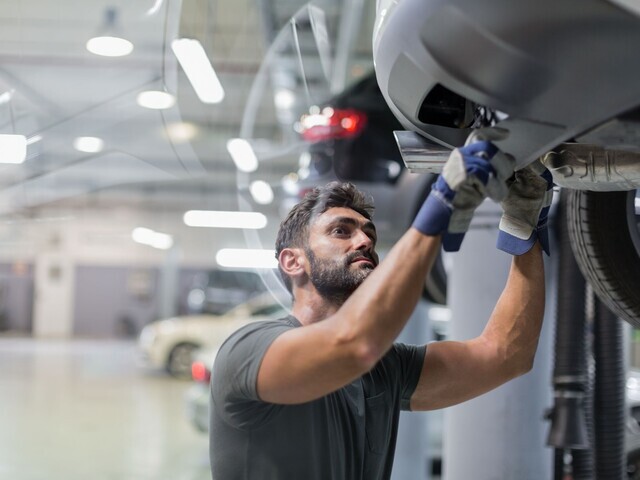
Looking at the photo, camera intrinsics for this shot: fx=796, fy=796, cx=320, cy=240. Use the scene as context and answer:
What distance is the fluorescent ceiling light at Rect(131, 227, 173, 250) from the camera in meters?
6.25

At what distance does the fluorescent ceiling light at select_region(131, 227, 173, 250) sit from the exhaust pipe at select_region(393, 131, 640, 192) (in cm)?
511

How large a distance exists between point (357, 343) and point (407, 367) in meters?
0.40

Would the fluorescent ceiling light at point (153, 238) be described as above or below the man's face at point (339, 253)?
above

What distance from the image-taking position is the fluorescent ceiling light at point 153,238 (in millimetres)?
6254

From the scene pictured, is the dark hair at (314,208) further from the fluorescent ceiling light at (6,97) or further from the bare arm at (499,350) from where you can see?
the fluorescent ceiling light at (6,97)

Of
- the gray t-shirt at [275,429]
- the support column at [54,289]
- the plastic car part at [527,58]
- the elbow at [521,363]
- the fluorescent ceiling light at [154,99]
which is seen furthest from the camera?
the support column at [54,289]

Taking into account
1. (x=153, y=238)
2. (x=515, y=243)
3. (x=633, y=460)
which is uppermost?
(x=153, y=238)

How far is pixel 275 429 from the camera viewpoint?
3.86ft

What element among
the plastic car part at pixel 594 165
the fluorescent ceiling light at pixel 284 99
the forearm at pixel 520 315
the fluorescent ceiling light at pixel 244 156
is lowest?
the forearm at pixel 520 315

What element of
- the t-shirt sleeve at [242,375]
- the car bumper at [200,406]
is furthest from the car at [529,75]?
the car bumper at [200,406]

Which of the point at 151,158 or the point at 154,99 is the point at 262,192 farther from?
the point at 154,99

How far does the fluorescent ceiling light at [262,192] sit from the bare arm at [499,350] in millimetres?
1653

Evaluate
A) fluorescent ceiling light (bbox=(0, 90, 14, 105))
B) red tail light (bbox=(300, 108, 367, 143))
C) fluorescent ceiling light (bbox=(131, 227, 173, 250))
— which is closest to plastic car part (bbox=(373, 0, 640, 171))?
fluorescent ceiling light (bbox=(0, 90, 14, 105))

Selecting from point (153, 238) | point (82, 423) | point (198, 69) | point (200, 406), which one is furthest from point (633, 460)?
point (153, 238)
